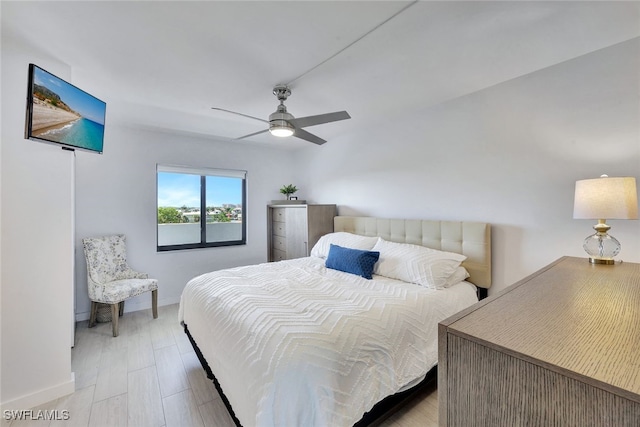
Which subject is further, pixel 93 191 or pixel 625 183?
pixel 93 191

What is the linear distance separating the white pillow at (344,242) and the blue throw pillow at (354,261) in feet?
1.11

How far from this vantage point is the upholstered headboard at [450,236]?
241cm

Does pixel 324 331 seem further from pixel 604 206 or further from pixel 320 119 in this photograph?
pixel 604 206

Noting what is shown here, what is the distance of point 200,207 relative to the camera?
425 cm

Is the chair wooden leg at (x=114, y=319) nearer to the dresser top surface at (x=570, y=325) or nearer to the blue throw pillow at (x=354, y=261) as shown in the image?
the blue throw pillow at (x=354, y=261)

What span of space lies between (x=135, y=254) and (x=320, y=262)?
8.77 feet

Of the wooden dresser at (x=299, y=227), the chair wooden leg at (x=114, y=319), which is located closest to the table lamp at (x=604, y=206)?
the wooden dresser at (x=299, y=227)

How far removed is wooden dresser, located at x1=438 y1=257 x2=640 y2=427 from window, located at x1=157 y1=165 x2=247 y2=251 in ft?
13.6

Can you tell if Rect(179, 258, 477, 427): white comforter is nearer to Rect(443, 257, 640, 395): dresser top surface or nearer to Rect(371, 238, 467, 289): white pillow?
Rect(371, 238, 467, 289): white pillow

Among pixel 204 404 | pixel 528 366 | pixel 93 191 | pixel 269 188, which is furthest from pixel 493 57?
pixel 93 191

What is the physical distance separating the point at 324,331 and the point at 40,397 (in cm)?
217

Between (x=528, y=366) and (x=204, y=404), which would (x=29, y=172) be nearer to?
(x=204, y=404)

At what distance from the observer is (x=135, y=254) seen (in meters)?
3.65

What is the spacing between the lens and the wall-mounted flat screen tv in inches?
63.4
